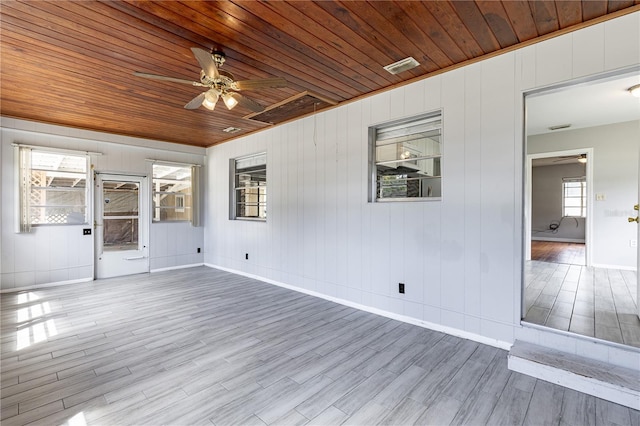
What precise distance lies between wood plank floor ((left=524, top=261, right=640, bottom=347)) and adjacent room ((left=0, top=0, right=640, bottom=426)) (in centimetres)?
4

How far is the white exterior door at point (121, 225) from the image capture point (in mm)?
5473

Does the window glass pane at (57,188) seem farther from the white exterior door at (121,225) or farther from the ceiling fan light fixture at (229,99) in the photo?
the ceiling fan light fixture at (229,99)

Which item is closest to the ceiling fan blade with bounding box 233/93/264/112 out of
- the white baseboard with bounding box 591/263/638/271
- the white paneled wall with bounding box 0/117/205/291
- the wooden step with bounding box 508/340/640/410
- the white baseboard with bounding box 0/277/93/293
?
the wooden step with bounding box 508/340/640/410

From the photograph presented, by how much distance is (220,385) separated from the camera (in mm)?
2160

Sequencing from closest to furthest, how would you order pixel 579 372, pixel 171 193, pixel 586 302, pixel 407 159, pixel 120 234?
pixel 579 372
pixel 586 302
pixel 407 159
pixel 120 234
pixel 171 193

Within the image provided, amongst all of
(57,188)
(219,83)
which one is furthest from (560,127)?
(57,188)

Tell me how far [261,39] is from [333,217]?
2.41 metres

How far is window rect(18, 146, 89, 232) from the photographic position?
469cm

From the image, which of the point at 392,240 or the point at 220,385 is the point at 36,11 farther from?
the point at 392,240

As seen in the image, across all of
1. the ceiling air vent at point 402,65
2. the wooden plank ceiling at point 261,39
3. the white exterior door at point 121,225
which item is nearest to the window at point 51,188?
the white exterior door at point 121,225

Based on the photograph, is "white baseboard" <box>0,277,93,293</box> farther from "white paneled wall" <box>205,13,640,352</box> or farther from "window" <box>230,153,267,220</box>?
"white paneled wall" <box>205,13,640,352</box>

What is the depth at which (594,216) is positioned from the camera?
16.8 feet

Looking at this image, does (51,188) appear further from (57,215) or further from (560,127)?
(560,127)

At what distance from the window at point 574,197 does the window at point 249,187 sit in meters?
9.69
